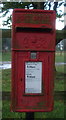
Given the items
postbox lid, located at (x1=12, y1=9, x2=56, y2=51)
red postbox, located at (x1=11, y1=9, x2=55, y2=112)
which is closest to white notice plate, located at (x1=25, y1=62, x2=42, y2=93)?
red postbox, located at (x1=11, y1=9, x2=55, y2=112)

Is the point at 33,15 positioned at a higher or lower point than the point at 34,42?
higher

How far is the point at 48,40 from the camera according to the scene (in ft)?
8.80

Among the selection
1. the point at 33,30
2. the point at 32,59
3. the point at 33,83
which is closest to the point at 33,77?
the point at 33,83

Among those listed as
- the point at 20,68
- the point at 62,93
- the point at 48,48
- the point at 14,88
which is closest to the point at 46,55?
the point at 48,48

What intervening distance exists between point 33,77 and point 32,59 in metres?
0.19

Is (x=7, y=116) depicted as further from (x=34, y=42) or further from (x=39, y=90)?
(x=34, y=42)

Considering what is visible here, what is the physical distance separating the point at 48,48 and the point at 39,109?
2.07 ft

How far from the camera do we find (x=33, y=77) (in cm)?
272

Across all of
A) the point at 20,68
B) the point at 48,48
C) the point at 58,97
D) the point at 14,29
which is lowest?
the point at 58,97

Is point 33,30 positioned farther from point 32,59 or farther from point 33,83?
point 33,83

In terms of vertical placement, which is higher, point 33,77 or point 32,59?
point 32,59

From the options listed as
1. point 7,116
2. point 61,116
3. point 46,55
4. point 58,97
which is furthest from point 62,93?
point 46,55

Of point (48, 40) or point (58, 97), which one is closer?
point (48, 40)

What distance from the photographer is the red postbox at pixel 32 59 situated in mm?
2645
